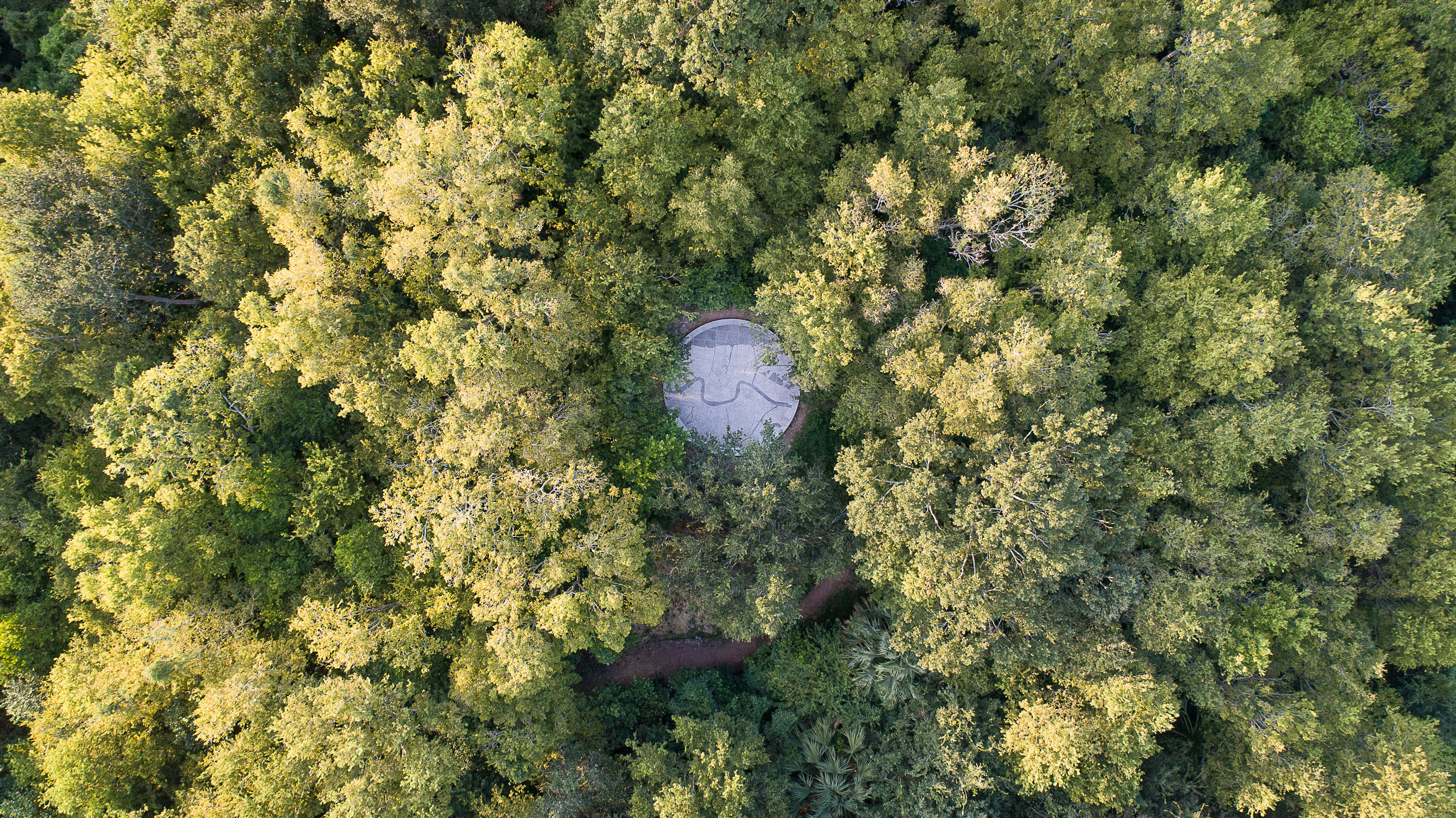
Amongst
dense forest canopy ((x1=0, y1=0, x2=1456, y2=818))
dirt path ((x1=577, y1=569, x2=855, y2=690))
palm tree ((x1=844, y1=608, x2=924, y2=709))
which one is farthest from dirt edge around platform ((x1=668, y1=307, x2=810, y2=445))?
palm tree ((x1=844, y1=608, x2=924, y2=709))

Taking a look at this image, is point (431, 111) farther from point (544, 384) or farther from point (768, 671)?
point (768, 671)

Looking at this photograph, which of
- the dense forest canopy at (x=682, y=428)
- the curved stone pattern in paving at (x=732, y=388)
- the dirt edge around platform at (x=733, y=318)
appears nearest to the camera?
the dense forest canopy at (x=682, y=428)

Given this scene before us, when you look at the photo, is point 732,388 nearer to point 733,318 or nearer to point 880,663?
point 733,318

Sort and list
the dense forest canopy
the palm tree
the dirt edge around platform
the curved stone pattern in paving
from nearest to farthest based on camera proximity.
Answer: the dense forest canopy
the palm tree
the curved stone pattern in paving
the dirt edge around platform

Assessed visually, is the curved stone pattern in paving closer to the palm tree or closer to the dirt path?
the dirt path

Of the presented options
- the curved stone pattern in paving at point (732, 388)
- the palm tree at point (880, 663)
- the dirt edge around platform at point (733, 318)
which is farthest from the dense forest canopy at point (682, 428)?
the curved stone pattern in paving at point (732, 388)

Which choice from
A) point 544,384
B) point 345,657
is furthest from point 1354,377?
point 345,657

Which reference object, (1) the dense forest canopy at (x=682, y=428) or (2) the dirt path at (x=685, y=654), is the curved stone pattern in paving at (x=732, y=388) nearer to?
(1) the dense forest canopy at (x=682, y=428)

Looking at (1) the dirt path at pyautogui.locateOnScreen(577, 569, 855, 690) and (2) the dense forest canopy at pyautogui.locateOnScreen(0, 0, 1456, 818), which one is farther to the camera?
(1) the dirt path at pyautogui.locateOnScreen(577, 569, 855, 690)
